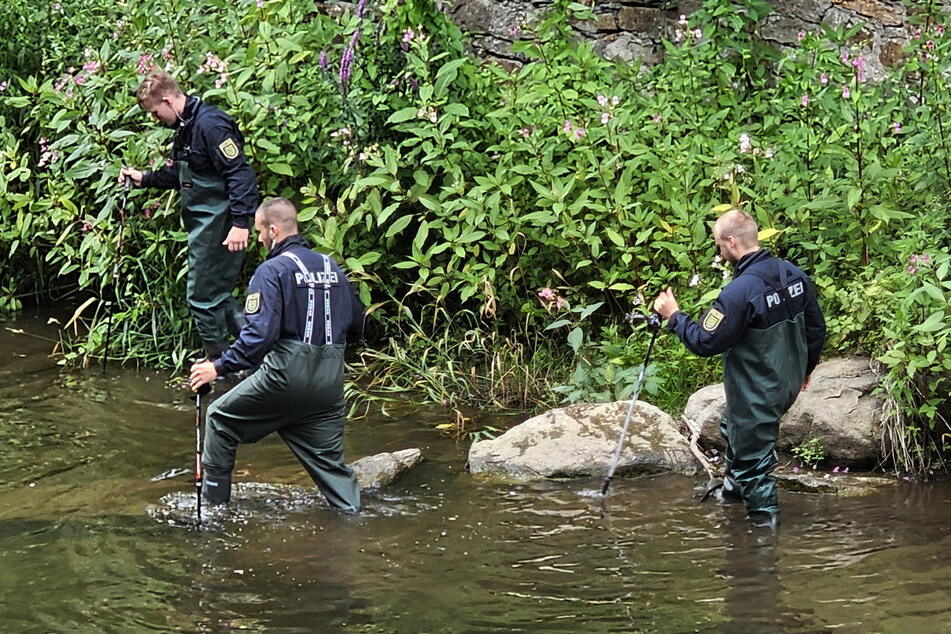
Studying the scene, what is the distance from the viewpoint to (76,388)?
8805 mm

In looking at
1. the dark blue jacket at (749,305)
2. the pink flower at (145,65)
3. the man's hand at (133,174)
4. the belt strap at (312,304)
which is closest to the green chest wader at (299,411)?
the belt strap at (312,304)

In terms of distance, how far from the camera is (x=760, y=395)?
602 cm

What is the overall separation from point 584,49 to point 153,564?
16.3 feet

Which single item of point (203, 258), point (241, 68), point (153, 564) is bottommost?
point (153, 564)

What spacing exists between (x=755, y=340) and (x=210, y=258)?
374 centimetres

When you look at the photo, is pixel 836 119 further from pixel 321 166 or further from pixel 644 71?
pixel 321 166

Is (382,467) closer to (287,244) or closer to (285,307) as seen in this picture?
(285,307)

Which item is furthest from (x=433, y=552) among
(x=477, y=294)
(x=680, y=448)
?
(x=477, y=294)

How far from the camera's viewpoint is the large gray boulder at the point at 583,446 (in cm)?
698

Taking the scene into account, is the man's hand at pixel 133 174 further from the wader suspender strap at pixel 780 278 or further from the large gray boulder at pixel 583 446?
the wader suspender strap at pixel 780 278

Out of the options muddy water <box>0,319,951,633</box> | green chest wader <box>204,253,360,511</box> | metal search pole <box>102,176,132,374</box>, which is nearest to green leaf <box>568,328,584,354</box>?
muddy water <box>0,319,951,633</box>

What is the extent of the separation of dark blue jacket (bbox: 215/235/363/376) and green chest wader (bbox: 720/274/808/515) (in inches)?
73.3

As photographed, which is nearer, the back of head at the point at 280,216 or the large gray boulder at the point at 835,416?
the back of head at the point at 280,216

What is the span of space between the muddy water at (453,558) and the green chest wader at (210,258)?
1.18m
